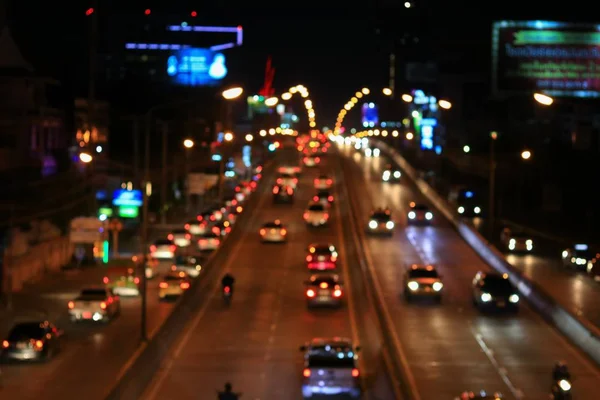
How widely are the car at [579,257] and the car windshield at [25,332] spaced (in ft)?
88.3

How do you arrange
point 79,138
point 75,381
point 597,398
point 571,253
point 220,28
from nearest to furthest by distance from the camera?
1. point 597,398
2. point 75,381
3. point 571,253
4. point 79,138
5. point 220,28

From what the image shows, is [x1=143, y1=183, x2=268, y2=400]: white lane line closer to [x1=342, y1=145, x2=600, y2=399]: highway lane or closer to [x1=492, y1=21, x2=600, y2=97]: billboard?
[x1=342, y1=145, x2=600, y2=399]: highway lane

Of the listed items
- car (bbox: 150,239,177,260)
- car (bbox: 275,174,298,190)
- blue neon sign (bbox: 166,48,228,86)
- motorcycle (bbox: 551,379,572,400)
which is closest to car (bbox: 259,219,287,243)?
car (bbox: 150,239,177,260)

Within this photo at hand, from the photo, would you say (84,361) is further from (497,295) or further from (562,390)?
(562,390)

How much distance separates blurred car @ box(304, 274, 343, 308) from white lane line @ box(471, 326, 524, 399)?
269 inches

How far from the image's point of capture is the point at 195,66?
15175 cm

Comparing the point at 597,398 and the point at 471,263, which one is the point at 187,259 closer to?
the point at 471,263

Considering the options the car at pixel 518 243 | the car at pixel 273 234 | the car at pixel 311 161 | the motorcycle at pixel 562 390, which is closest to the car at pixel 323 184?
the car at pixel 311 161

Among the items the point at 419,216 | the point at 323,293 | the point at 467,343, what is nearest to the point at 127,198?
the point at 419,216

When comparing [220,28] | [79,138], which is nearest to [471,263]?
[79,138]

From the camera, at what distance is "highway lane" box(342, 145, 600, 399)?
26.3 m

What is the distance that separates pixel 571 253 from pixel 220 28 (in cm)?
12676

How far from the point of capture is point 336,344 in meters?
25.6

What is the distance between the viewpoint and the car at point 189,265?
48.7 meters
